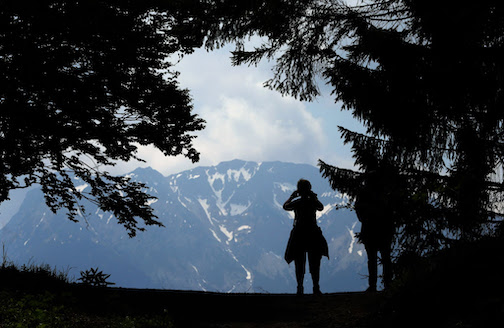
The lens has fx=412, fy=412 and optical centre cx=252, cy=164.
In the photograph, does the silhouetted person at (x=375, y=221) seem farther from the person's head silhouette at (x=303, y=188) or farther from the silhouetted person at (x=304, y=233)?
the person's head silhouette at (x=303, y=188)

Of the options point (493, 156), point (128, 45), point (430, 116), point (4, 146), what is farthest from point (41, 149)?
point (493, 156)

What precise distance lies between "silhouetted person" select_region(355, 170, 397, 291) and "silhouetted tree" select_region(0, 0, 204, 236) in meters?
3.73

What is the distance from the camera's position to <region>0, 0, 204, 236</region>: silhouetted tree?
26.1 ft

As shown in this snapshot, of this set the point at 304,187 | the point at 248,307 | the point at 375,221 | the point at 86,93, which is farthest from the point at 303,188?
the point at 86,93

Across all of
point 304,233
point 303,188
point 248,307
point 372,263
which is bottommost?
point 248,307

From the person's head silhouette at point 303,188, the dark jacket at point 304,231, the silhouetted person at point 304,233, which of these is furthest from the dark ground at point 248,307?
the person's head silhouette at point 303,188

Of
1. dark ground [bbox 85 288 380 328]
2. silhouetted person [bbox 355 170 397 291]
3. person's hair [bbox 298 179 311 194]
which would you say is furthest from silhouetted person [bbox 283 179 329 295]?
silhouetted person [bbox 355 170 397 291]

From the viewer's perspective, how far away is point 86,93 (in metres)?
8.88

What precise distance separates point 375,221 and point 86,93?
6476 millimetres

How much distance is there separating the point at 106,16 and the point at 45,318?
5.79 m

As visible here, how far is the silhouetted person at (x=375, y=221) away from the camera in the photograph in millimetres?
5871

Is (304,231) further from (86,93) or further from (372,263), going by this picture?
(86,93)

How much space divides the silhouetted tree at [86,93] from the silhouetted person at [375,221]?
3725mm

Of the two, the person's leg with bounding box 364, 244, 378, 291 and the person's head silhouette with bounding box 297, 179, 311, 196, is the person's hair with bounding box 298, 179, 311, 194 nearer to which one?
the person's head silhouette with bounding box 297, 179, 311, 196
